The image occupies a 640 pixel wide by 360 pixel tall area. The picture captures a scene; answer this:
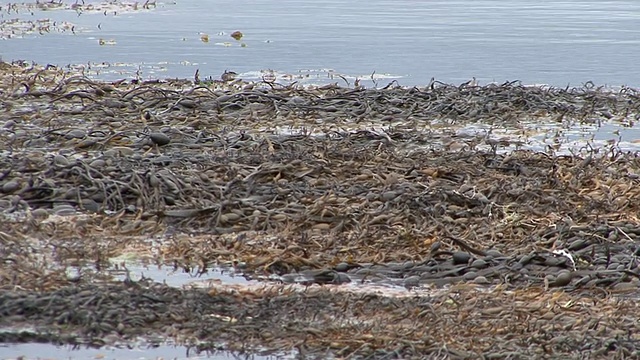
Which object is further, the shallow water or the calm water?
the calm water

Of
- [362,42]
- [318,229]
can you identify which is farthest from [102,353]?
[362,42]

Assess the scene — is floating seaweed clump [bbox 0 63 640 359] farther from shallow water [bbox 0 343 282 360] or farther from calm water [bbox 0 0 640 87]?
calm water [bbox 0 0 640 87]

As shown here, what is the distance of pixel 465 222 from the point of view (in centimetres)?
694

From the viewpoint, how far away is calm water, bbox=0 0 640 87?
50.1 feet

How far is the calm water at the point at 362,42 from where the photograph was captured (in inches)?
601

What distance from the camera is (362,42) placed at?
18.8 m

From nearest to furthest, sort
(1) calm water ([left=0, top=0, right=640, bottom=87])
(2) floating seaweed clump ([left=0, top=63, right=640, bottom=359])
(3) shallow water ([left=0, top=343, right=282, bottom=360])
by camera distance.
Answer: (3) shallow water ([left=0, top=343, right=282, bottom=360]), (2) floating seaweed clump ([left=0, top=63, right=640, bottom=359]), (1) calm water ([left=0, top=0, right=640, bottom=87])

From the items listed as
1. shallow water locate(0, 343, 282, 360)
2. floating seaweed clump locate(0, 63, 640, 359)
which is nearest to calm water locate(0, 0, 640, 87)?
floating seaweed clump locate(0, 63, 640, 359)

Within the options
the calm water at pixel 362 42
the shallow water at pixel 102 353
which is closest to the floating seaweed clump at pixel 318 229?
the shallow water at pixel 102 353

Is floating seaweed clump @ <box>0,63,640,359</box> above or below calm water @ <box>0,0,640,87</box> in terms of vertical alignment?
above

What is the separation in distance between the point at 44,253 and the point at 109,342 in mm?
1402

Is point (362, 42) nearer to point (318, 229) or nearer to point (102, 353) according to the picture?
point (318, 229)

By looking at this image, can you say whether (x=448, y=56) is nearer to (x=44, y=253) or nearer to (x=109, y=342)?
(x=44, y=253)

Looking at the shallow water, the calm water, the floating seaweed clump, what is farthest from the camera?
the calm water
